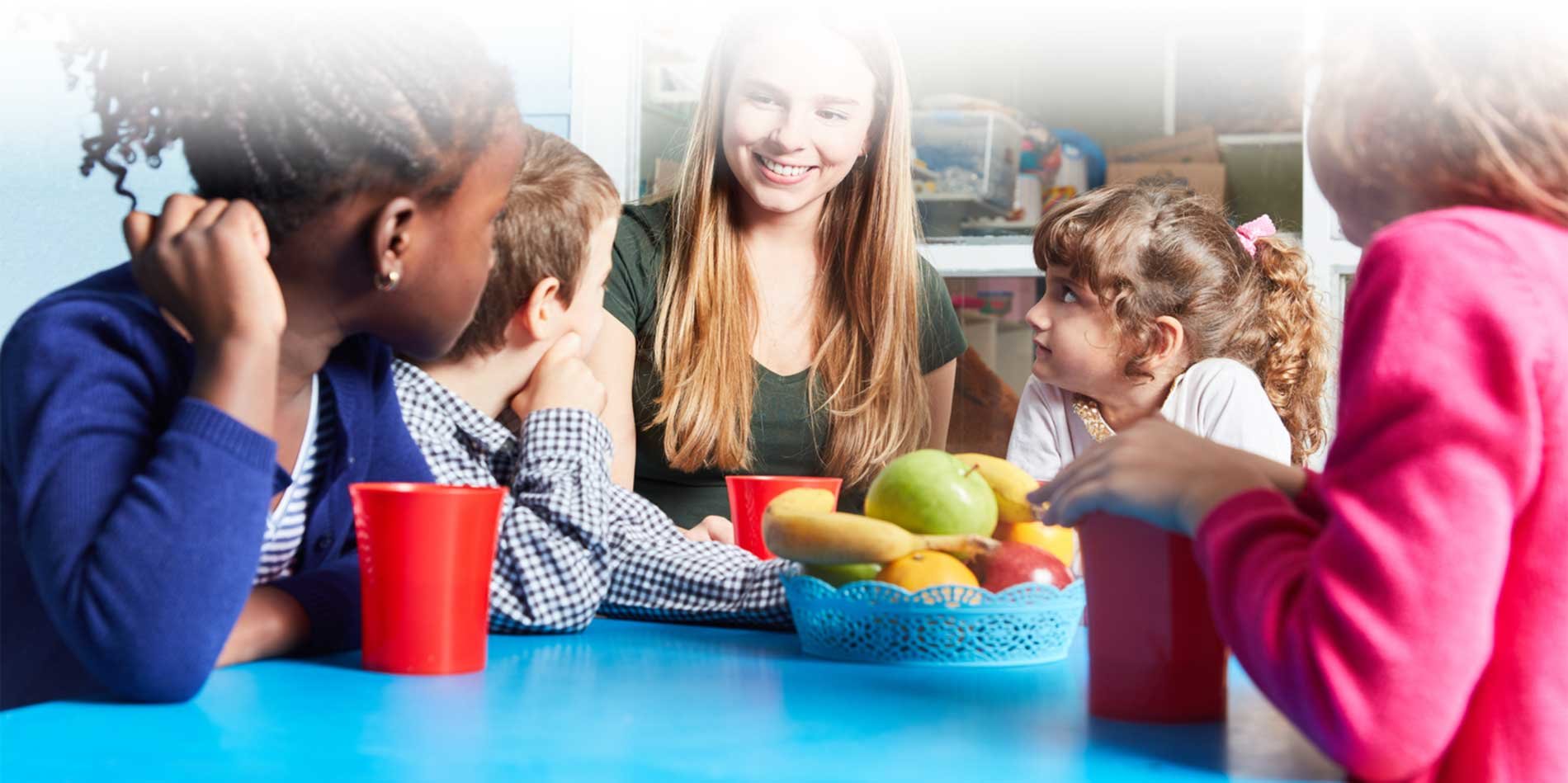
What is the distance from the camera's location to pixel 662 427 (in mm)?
2193

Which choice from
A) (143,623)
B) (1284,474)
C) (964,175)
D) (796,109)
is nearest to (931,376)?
(796,109)

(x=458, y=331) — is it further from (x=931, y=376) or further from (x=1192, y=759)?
(x=931, y=376)

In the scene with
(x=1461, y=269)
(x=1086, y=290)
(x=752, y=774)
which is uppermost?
(x=1461, y=269)

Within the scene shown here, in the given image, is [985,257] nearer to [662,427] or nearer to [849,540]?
[662,427]

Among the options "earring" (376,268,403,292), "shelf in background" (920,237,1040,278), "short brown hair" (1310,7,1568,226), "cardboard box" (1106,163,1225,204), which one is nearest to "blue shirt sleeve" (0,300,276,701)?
"earring" (376,268,403,292)

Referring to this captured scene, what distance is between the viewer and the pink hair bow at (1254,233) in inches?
92.0

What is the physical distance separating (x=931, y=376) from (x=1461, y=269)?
68.3 inches

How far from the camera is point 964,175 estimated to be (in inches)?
136

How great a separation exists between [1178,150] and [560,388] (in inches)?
116

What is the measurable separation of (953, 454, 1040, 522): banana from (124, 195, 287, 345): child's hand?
51 centimetres

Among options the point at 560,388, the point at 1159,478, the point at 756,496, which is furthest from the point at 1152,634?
the point at 560,388

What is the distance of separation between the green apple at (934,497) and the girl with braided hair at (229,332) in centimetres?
35

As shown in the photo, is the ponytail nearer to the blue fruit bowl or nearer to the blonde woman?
A: the blonde woman

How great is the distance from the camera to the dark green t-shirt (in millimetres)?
2207
